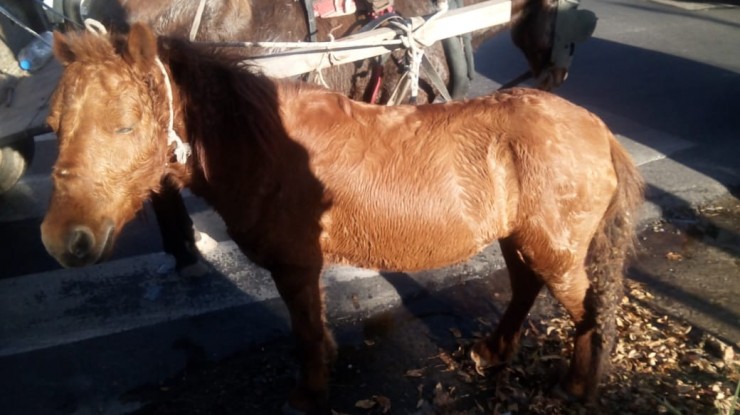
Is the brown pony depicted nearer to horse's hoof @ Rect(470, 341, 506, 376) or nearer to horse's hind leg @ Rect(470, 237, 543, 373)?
horse's hind leg @ Rect(470, 237, 543, 373)

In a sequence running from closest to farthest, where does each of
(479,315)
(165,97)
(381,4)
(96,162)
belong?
(96,162)
(165,97)
(381,4)
(479,315)

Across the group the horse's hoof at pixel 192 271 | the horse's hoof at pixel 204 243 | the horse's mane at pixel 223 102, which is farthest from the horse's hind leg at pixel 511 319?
the horse's hoof at pixel 204 243

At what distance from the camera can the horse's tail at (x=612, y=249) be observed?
2551mm

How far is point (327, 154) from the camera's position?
2496 mm

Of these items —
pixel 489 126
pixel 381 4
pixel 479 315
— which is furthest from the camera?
pixel 479 315

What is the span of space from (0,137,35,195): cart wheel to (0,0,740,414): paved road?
0.45 m

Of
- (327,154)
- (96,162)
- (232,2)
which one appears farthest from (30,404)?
(232,2)

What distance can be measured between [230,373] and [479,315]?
1.59m

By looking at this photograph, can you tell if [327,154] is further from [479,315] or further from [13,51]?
[13,51]

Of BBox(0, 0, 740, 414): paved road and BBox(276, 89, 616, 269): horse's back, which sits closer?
BBox(276, 89, 616, 269): horse's back

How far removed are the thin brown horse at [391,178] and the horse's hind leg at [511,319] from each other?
314mm

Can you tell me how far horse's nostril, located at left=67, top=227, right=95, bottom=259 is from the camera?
1.94m

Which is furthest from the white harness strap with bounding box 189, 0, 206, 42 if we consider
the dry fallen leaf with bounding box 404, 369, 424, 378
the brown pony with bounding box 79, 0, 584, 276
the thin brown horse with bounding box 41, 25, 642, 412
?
the dry fallen leaf with bounding box 404, 369, 424, 378

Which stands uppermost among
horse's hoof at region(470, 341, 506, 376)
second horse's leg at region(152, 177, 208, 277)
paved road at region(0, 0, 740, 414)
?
second horse's leg at region(152, 177, 208, 277)
